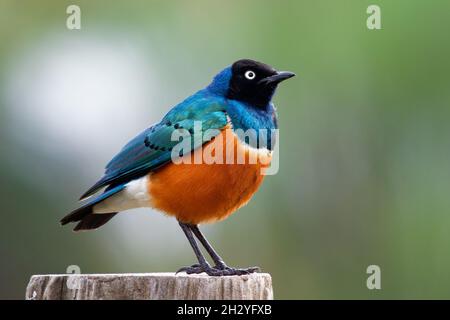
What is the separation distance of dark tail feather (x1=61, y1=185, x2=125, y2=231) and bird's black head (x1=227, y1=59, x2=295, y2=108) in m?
1.24

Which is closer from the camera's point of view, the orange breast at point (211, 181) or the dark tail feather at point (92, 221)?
the orange breast at point (211, 181)

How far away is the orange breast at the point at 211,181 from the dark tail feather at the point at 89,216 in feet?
1.13

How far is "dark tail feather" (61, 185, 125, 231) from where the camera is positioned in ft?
22.3

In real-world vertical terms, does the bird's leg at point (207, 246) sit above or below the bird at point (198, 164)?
below

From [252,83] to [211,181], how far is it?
Result: 102cm

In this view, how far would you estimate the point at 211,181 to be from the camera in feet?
21.6

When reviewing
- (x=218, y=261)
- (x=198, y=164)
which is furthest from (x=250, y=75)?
(x=218, y=261)

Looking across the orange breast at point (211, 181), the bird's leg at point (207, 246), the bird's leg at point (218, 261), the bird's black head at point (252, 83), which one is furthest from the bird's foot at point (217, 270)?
the bird's black head at point (252, 83)

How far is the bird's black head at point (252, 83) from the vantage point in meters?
7.16

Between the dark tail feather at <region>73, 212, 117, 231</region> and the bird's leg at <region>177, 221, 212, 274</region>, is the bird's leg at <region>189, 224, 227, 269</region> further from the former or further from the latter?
the dark tail feather at <region>73, 212, 117, 231</region>

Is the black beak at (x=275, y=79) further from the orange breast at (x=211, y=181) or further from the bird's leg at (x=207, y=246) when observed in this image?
the bird's leg at (x=207, y=246)

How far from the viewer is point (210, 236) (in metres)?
10.9
